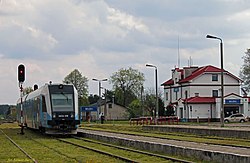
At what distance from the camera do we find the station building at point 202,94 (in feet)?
309

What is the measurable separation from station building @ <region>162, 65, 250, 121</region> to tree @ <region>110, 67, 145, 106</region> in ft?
110

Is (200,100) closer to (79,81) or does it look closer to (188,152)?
(79,81)

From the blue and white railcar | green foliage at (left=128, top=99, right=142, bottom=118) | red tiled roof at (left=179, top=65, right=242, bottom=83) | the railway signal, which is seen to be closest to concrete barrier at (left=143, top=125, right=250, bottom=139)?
the blue and white railcar

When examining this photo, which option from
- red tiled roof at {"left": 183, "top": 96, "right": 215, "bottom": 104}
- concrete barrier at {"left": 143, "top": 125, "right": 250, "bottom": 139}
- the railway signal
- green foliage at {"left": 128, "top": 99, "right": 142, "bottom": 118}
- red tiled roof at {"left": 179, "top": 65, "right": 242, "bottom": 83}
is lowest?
concrete barrier at {"left": 143, "top": 125, "right": 250, "bottom": 139}

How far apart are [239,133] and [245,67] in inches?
3336

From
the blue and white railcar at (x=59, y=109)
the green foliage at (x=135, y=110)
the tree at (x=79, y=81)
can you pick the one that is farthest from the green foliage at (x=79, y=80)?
the blue and white railcar at (x=59, y=109)

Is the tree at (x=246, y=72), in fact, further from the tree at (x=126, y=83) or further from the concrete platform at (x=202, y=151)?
the concrete platform at (x=202, y=151)

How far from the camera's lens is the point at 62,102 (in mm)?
38281

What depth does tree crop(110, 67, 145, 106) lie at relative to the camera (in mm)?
147375

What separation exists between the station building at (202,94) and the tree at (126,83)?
110 feet

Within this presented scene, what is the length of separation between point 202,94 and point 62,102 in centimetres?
6529

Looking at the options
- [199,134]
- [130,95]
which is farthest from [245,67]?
[199,134]

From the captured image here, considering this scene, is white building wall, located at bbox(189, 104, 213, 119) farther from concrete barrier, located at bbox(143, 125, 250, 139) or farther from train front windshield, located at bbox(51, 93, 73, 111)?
train front windshield, located at bbox(51, 93, 73, 111)

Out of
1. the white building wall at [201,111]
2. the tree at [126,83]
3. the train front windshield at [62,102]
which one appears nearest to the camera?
the train front windshield at [62,102]
